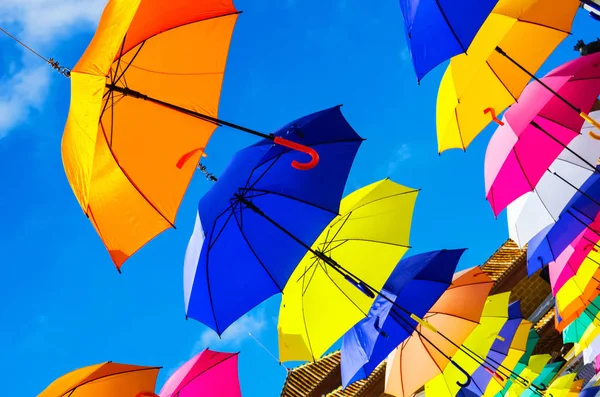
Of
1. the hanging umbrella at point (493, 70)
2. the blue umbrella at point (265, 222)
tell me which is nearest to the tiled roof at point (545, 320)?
the hanging umbrella at point (493, 70)

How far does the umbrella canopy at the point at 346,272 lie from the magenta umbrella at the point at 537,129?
0.94 metres

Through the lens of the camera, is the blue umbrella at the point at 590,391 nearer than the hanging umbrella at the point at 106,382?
No

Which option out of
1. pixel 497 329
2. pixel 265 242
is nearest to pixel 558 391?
pixel 497 329

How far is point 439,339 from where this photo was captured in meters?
7.75

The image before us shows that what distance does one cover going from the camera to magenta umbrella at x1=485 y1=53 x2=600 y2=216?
256 inches

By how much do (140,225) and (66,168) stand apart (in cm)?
71

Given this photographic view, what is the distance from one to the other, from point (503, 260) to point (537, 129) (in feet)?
35.5

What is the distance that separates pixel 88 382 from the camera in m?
5.92

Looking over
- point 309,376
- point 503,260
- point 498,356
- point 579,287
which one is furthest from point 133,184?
point 503,260

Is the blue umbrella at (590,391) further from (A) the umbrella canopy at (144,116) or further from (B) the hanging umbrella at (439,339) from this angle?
(A) the umbrella canopy at (144,116)

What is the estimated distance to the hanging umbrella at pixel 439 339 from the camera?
755 cm

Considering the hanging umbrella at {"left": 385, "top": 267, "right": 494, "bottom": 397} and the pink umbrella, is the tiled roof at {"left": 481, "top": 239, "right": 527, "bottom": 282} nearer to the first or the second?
the hanging umbrella at {"left": 385, "top": 267, "right": 494, "bottom": 397}

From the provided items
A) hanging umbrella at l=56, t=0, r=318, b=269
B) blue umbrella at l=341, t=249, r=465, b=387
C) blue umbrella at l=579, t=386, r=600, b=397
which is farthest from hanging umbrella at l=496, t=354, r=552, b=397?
hanging umbrella at l=56, t=0, r=318, b=269

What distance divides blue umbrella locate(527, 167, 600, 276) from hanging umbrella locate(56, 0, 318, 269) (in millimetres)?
4378
